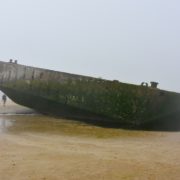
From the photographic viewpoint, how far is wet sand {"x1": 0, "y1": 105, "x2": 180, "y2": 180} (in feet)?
20.8

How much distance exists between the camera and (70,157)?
7.64 m

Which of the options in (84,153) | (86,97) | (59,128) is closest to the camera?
(84,153)

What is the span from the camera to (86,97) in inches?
557

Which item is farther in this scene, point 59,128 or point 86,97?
point 86,97

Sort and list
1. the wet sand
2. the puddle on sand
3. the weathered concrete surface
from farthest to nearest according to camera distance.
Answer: the weathered concrete surface < the puddle on sand < the wet sand

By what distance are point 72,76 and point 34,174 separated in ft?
27.4

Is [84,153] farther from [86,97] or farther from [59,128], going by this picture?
[86,97]

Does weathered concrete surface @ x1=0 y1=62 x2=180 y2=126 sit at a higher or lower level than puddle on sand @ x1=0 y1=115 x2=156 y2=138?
higher

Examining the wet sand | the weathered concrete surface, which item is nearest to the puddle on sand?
the wet sand

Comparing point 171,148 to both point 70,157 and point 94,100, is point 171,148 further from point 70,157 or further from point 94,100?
point 94,100

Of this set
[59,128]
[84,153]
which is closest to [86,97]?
[59,128]

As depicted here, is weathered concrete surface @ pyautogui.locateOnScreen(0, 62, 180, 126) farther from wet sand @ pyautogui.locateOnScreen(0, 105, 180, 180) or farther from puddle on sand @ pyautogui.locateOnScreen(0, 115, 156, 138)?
wet sand @ pyautogui.locateOnScreen(0, 105, 180, 180)

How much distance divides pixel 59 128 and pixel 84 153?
4.71 meters

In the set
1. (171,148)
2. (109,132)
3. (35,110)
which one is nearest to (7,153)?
(171,148)
